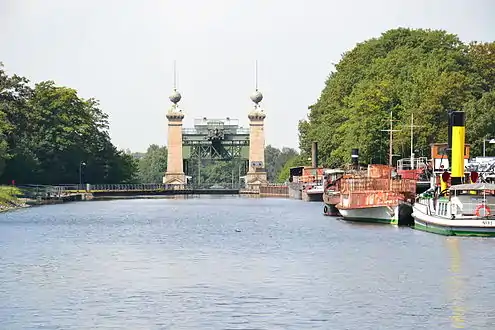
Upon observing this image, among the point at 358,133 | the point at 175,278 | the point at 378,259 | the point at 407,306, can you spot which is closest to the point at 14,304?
the point at 175,278

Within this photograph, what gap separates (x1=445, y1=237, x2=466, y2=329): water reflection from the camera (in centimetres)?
3931

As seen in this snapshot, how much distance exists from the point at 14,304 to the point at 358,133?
335ft

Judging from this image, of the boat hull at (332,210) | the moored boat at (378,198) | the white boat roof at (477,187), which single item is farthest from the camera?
the boat hull at (332,210)

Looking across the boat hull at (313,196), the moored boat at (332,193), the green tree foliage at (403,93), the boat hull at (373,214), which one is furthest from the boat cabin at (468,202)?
the boat hull at (313,196)

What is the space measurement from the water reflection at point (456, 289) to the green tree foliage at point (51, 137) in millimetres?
85430

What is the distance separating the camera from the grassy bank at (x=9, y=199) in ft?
388

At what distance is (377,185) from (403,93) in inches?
1948

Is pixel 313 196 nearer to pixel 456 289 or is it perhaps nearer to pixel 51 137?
pixel 51 137

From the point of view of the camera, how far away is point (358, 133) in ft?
465

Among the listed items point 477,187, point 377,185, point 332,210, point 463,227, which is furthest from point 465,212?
point 332,210

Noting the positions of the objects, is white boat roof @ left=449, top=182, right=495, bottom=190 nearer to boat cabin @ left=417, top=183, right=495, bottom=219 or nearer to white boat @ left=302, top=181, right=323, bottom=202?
boat cabin @ left=417, top=183, right=495, bottom=219

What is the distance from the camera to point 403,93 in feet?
447

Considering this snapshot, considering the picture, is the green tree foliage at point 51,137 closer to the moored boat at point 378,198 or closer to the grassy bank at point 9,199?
the grassy bank at point 9,199

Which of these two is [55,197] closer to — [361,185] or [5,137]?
[5,137]
